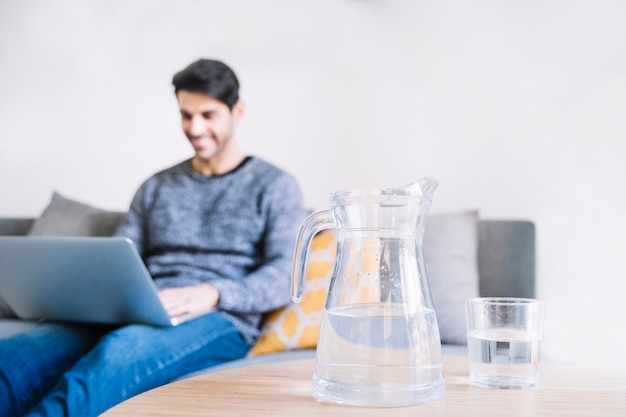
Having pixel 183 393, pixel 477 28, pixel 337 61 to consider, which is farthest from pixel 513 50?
pixel 183 393

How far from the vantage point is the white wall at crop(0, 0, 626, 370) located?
68.6 inches

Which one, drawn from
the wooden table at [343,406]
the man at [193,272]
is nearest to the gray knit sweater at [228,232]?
the man at [193,272]

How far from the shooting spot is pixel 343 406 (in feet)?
2.00

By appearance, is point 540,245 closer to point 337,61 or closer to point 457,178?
point 457,178

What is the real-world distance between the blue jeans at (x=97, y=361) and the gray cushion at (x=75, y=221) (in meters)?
0.53

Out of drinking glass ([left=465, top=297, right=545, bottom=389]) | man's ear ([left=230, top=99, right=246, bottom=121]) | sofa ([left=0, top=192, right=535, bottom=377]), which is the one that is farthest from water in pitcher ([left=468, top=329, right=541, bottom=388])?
man's ear ([left=230, top=99, right=246, bottom=121])

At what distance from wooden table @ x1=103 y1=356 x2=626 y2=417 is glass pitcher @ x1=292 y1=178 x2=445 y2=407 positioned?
0.06ft

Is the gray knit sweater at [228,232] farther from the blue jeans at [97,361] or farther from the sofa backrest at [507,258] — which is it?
the sofa backrest at [507,258]

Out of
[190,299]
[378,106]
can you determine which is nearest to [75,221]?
[190,299]

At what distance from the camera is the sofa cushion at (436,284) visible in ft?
4.95

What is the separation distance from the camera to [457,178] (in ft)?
6.43

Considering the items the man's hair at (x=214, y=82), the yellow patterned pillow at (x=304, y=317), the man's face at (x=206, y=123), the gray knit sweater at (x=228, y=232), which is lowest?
the yellow patterned pillow at (x=304, y=317)

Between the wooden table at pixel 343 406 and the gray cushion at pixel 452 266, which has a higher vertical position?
the wooden table at pixel 343 406

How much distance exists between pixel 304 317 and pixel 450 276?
364 millimetres
